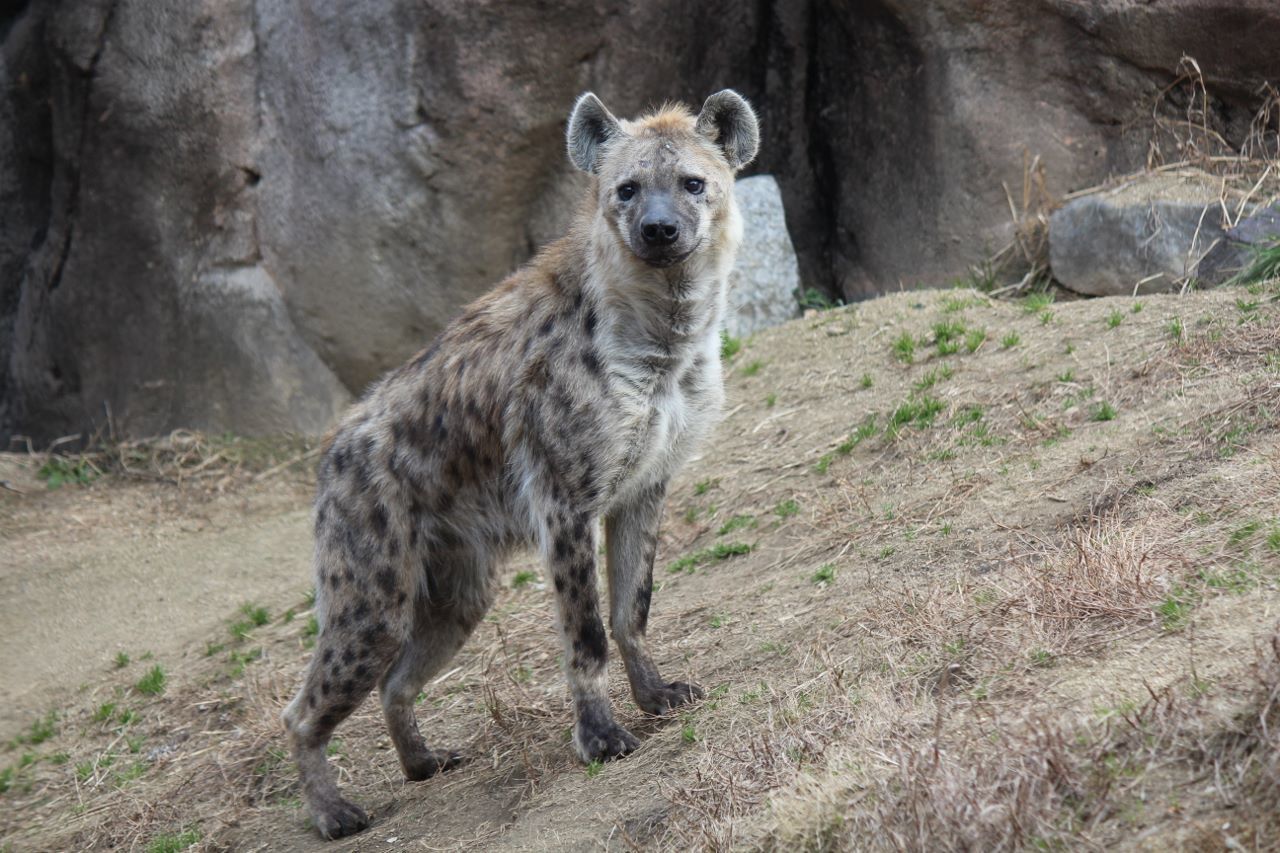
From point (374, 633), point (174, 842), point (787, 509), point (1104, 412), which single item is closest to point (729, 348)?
point (787, 509)

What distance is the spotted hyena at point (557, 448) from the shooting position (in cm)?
429

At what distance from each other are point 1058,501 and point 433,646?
224cm

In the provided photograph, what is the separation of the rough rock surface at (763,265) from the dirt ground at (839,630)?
111 centimetres

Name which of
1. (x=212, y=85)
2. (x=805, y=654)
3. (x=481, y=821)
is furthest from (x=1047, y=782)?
(x=212, y=85)

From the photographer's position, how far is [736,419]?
7020 millimetres

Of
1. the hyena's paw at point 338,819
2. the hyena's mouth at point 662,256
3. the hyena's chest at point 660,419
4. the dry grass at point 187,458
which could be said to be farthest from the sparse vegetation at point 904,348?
the dry grass at point 187,458

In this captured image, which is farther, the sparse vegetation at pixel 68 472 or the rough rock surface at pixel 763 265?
the rough rock surface at pixel 763 265

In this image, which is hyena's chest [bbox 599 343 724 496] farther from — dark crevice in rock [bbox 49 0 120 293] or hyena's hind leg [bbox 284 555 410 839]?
dark crevice in rock [bbox 49 0 120 293]

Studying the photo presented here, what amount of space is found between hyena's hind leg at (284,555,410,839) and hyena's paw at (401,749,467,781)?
0.25 meters

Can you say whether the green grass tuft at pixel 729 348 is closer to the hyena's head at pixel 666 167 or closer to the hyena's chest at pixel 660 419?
the hyena's head at pixel 666 167

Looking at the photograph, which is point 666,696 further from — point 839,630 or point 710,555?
point 710,555

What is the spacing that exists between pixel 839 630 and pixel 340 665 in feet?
5.39

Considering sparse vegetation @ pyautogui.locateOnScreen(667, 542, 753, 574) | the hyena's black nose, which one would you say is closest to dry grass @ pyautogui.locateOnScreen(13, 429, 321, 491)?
sparse vegetation @ pyautogui.locateOnScreen(667, 542, 753, 574)

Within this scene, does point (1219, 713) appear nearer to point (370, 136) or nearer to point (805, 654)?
point (805, 654)
